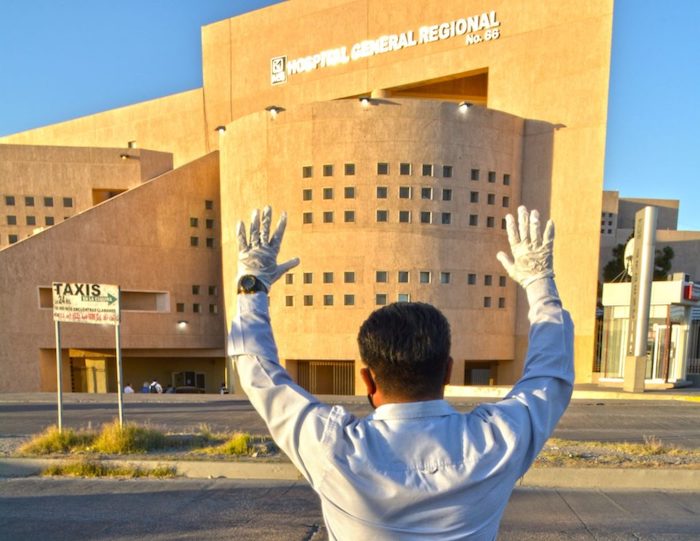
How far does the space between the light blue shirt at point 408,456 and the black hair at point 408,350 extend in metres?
0.06

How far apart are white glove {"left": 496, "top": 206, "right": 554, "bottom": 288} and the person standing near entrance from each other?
0.23 m

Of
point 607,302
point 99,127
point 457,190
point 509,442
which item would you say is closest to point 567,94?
point 457,190

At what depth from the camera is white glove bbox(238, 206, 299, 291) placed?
1651 mm

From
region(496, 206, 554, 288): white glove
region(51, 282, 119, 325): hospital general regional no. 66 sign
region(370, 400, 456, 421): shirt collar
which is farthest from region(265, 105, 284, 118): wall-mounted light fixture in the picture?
region(370, 400, 456, 421): shirt collar

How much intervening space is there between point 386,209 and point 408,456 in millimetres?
20550

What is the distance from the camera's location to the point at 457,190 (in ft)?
71.0

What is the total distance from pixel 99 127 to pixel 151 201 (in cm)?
1438

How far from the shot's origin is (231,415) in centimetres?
1116

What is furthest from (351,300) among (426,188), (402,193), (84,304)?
(84,304)

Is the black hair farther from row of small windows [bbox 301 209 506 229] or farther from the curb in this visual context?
row of small windows [bbox 301 209 506 229]

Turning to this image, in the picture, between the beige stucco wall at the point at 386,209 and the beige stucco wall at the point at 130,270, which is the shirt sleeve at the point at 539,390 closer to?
the beige stucco wall at the point at 386,209

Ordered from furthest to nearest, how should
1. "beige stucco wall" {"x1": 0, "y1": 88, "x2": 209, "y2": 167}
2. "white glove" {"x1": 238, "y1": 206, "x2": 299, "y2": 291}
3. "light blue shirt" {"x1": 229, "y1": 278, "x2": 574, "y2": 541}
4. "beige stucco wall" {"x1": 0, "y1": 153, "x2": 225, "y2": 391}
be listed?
1. "beige stucco wall" {"x1": 0, "y1": 88, "x2": 209, "y2": 167}
2. "beige stucco wall" {"x1": 0, "y1": 153, "x2": 225, "y2": 391}
3. "white glove" {"x1": 238, "y1": 206, "x2": 299, "y2": 291}
4. "light blue shirt" {"x1": 229, "y1": 278, "x2": 574, "y2": 541}

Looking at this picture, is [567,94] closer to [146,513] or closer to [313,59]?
[313,59]

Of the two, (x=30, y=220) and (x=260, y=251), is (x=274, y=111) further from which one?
(x=260, y=251)
